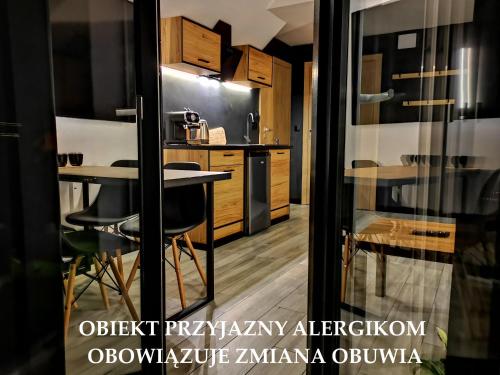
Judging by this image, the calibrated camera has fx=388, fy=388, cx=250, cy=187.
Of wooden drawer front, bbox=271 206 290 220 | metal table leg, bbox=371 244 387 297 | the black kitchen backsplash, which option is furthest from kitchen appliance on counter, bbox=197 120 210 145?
metal table leg, bbox=371 244 387 297

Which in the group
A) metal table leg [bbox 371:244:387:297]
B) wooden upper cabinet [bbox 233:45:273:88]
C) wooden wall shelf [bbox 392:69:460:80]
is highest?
wooden upper cabinet [bbox 233:45:273:88]

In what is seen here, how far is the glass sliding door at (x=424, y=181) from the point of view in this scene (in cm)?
89

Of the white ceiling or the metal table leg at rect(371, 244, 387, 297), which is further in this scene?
the white ceiling

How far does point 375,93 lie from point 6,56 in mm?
1101

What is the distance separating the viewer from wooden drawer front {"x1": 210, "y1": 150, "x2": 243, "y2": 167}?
3729 millimetres

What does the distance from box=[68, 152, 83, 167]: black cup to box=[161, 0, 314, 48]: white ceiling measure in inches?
117

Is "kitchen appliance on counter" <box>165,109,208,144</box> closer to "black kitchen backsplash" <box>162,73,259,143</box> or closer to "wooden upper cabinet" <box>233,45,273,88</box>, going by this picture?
"black kitchen backsplash" <box>162,73,259,143</box>

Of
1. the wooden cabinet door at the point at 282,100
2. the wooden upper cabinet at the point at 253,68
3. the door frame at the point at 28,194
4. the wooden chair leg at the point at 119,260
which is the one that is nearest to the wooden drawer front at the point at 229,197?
the wooden upper cabinet at the point at 253,68

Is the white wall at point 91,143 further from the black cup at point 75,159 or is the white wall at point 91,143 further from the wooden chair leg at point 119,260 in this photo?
the wooden chair leg at point 119,260

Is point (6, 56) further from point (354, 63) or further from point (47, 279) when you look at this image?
point (354, 63)

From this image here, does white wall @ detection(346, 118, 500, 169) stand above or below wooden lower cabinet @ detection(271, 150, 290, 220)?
above

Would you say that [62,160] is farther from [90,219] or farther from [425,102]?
[425,102]

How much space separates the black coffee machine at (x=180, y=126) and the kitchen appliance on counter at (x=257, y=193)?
0.68 m

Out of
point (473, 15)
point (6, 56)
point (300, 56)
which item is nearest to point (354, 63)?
point (473, 15)
